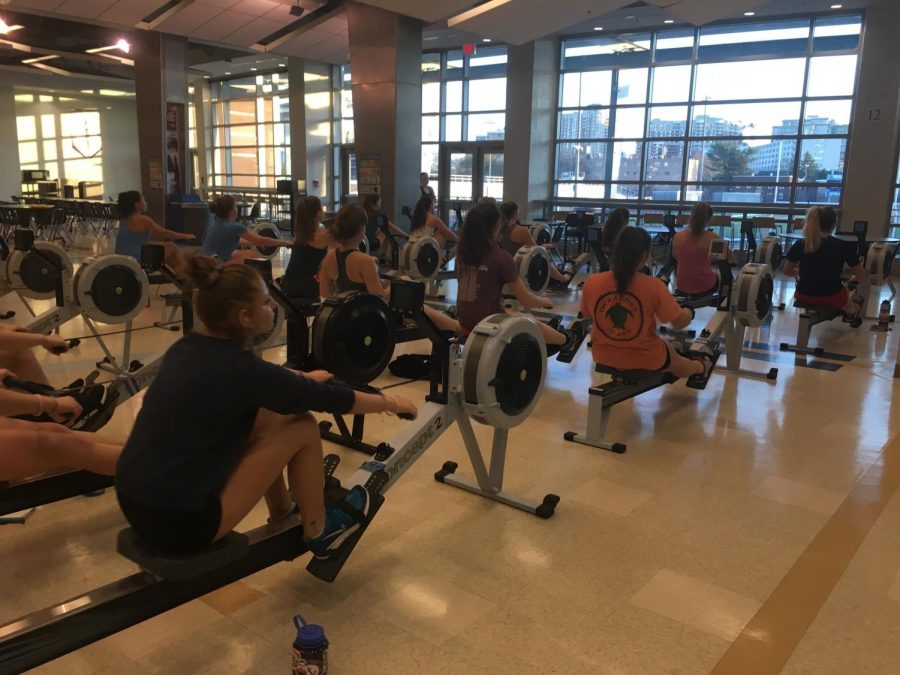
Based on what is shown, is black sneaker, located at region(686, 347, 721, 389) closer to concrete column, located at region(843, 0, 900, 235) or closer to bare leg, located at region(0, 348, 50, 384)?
bare leg, located at region(0, 348, 50, 384)

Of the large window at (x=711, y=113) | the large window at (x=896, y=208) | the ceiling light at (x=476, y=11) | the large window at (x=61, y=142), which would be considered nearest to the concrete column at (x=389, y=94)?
the ceiling light at (x=476, y=11)

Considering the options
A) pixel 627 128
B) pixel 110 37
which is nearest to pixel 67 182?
pixel 110 37

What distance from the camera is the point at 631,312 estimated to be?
389 cm

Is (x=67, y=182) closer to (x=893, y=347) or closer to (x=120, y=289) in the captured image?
(x=120, y=289)

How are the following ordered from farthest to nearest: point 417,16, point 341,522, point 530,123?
1. point 530,123
2. point 417,16
3. point 341,522

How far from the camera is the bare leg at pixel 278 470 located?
1962mm

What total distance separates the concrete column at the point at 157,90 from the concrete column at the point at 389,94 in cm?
442

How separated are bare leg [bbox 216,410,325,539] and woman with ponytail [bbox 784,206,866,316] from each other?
546 cm

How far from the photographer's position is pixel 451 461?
140 inches

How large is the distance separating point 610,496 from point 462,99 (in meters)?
15.1

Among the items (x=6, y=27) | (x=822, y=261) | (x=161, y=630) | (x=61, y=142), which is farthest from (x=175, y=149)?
(x=61, y=142)

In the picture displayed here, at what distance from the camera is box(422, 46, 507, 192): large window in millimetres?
16406

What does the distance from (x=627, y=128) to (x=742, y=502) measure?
12911 mm

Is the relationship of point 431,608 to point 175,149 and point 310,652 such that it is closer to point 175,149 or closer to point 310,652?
point 310,652
